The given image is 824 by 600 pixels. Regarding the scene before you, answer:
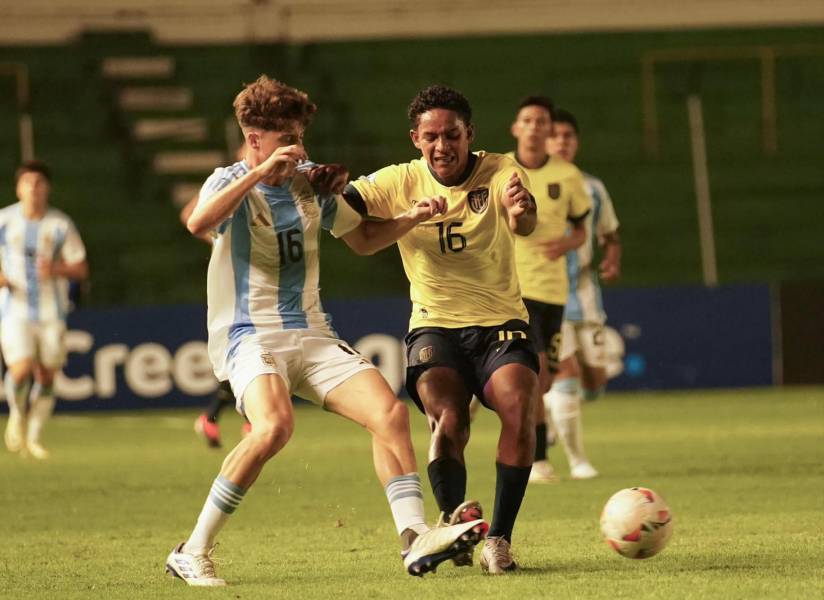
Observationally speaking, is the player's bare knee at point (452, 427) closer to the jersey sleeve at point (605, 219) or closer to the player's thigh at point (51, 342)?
the jersey sleeve at point (605, 219)

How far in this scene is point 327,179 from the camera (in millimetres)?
6172

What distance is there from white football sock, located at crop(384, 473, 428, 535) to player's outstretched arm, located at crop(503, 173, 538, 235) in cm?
107

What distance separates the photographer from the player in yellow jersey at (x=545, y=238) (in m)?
9.66

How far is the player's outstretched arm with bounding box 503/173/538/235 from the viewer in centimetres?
624

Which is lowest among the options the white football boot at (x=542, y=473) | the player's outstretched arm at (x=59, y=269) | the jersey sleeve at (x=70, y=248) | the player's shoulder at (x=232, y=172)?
the white football boot at (x=542, y=473)

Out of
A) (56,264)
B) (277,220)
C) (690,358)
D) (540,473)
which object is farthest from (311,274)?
(690,358)

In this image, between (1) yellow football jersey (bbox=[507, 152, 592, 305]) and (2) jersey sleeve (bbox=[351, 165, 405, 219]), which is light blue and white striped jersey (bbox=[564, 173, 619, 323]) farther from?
(2) jersey sleeve (bbox=[351, 165, 405, 219])

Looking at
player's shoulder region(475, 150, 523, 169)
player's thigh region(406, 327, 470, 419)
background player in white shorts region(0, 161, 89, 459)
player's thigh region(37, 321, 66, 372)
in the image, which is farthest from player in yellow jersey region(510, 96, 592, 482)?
player's thigh region(37, 321, 66, 372)

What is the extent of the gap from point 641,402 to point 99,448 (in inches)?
232

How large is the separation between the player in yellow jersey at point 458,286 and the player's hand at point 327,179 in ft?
1.35

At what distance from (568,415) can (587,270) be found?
3.92ft

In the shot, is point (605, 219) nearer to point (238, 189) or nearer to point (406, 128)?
point (238, 189)

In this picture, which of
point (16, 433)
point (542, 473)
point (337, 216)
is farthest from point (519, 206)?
point (16, 433)

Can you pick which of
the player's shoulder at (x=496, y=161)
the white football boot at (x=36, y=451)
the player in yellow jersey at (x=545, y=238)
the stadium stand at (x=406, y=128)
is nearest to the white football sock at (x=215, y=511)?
the player's shoulder at (x=496, y=161)
